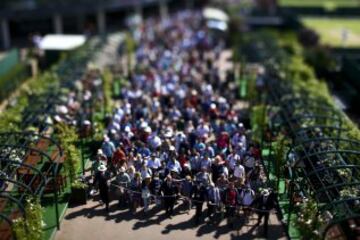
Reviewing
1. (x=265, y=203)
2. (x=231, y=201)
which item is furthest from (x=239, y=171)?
(x=265, y=203)

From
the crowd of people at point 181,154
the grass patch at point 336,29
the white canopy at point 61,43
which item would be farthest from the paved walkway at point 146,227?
the grass patch at point 336,29

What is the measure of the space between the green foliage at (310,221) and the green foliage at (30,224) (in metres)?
7.23

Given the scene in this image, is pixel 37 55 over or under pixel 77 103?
over

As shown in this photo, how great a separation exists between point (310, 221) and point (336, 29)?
144 feet

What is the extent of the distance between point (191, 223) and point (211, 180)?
1.59 meters

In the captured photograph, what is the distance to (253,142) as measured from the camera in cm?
2066

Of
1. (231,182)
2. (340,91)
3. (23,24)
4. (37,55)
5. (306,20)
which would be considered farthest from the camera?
(306,20)

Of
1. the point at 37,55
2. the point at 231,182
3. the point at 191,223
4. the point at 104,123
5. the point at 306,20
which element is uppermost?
the point at 306,20

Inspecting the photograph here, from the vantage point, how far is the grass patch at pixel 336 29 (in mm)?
47844

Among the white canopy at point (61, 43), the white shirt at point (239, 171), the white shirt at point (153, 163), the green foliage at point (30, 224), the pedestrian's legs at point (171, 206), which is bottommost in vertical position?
the pedestrian's legs at point (171, 206)

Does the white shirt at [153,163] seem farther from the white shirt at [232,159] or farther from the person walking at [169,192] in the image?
the white shirt at [232,159]

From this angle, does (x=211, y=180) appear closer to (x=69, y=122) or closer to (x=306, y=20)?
(x=69, y=122)

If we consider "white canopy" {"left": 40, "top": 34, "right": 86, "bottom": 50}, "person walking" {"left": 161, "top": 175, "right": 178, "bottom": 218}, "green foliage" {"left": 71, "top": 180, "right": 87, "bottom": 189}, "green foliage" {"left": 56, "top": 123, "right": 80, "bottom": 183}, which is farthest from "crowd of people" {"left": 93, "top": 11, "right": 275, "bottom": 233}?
"white canopy" {"left": 40, "top": 34, "right": 86, "bottom": 50}

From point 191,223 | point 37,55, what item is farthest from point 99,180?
point 37,55
